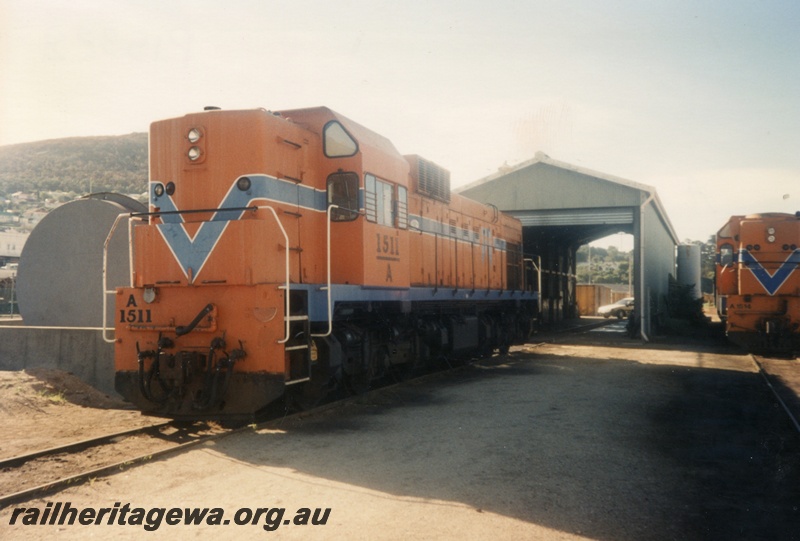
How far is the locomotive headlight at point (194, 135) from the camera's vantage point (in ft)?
25.6

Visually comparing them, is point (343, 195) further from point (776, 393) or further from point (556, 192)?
point (556, 192)

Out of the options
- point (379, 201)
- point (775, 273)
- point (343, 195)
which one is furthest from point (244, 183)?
point (775, 273)

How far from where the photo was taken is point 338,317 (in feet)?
28.6

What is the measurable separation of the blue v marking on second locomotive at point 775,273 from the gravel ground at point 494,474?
26.2 feet

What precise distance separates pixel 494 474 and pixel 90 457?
4.16 m

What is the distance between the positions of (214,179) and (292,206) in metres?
1.01

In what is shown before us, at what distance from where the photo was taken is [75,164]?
116812 millimetres

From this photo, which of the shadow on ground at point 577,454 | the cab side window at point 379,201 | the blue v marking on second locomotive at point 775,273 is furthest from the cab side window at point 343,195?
the blue v marking on second locomotive at point 775,273

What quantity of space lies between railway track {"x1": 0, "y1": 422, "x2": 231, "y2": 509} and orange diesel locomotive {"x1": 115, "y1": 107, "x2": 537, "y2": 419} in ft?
1.35

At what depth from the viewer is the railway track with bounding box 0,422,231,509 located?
5.47 metres

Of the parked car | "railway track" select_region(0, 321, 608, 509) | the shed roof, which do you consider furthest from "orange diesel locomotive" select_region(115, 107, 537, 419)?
the parked car

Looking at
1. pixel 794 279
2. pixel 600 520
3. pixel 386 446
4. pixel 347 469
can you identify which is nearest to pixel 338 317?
pixel 386 446

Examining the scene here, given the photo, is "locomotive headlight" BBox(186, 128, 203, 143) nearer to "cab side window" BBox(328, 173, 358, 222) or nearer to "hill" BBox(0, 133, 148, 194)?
"cab side window" BBox(328, 173, 358, 222)

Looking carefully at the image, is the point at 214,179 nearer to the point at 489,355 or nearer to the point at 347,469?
the point at 347,469
